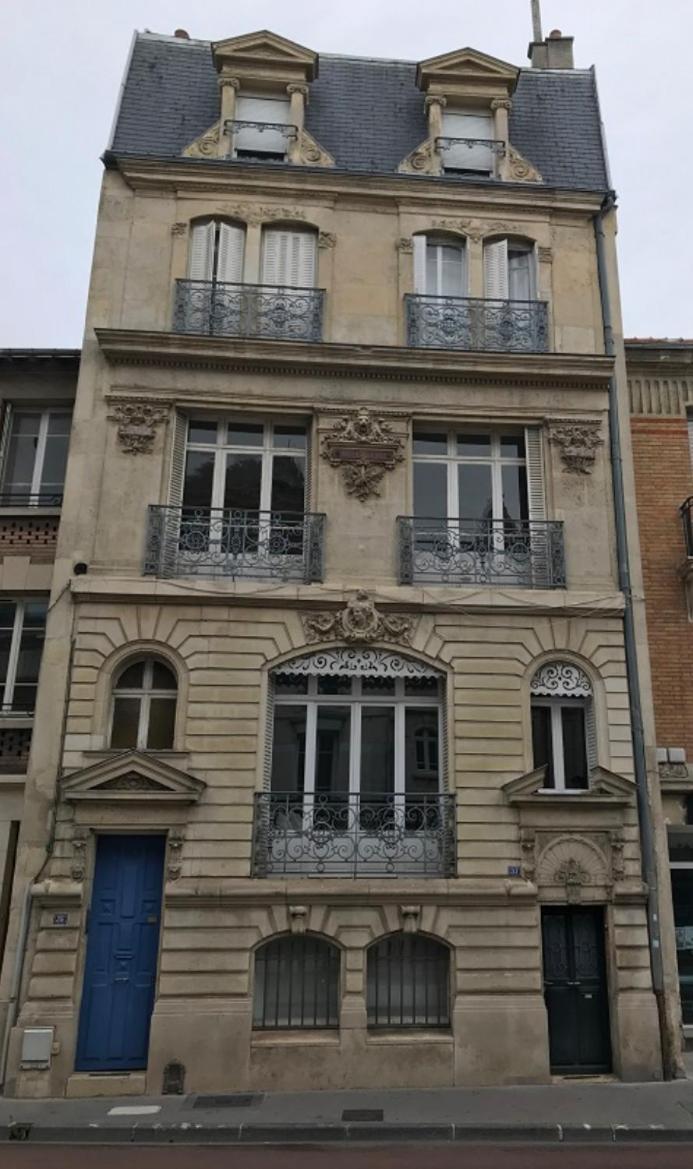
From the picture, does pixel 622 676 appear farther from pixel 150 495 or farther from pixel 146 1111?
pixel 146 1111

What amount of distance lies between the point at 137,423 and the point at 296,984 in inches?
290

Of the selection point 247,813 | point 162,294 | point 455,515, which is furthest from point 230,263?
point 247,813

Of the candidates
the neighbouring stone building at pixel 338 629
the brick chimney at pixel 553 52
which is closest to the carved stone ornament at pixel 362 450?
the neighbouring stone building at pixel 338 629

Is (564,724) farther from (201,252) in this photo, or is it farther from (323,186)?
(323,186)

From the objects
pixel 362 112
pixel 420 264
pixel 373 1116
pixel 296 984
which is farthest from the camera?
pixel 362 112

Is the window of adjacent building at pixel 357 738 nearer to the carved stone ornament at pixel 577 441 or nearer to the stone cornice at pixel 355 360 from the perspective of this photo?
the carved stone ornament at pixel 577 441

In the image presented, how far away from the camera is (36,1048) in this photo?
364 inches

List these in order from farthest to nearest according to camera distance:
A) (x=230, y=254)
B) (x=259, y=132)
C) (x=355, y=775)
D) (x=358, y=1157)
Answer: (x=259, y=132), (x=230, y=254), (x=355, y=775), (x=358, y=1157)

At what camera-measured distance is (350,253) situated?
12781 mm

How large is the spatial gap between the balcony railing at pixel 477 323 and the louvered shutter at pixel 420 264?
0.34m

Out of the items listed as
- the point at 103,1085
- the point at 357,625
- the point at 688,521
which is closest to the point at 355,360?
the point at 357,625

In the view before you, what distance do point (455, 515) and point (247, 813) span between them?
4.83m

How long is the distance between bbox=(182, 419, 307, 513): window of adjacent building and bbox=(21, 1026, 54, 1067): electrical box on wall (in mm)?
6454

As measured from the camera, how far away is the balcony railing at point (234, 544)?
36.9 ft
